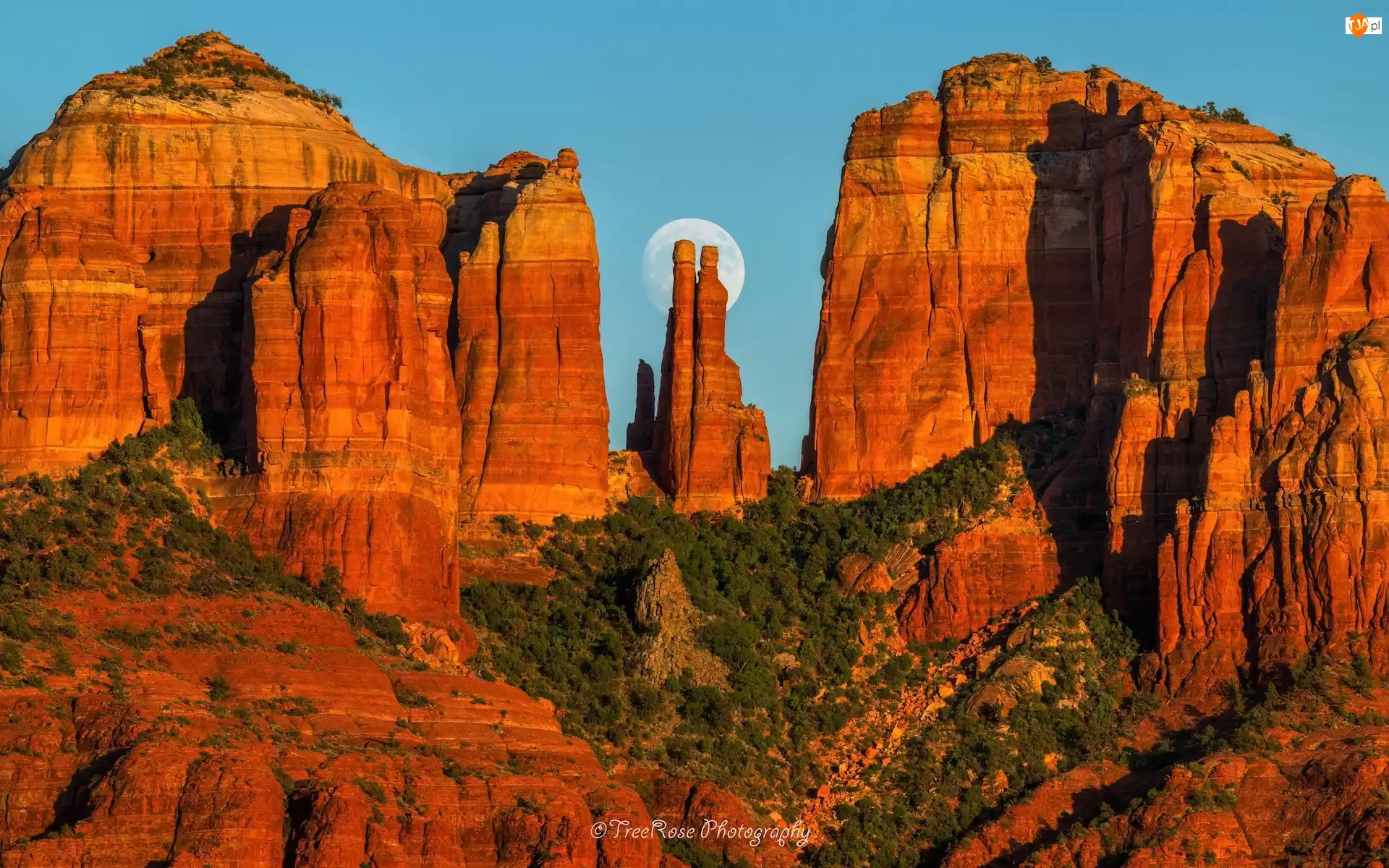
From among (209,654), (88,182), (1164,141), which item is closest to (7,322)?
(88,182)

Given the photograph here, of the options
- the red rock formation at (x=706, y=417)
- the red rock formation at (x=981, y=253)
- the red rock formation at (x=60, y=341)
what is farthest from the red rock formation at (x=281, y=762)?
the red rock formation at (x=981, y=253)

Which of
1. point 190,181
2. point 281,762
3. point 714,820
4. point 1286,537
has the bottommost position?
point 714,820

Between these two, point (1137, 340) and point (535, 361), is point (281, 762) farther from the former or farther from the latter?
point (1137, 340)

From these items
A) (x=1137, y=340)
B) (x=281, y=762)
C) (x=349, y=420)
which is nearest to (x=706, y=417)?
(x=1137, y=340)

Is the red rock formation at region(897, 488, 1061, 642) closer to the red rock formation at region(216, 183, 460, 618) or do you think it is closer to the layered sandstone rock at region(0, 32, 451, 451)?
the red rock formation at region(216, 183, 460, 618)

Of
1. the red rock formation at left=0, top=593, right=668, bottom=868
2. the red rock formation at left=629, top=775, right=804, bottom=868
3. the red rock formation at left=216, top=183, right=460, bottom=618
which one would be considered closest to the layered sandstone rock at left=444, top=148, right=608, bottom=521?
the red rock formation at left=216, top=183, right=460, bottom=618

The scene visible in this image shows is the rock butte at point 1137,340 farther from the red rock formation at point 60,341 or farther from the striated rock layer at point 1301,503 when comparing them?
the red rock formation at point 60,341
